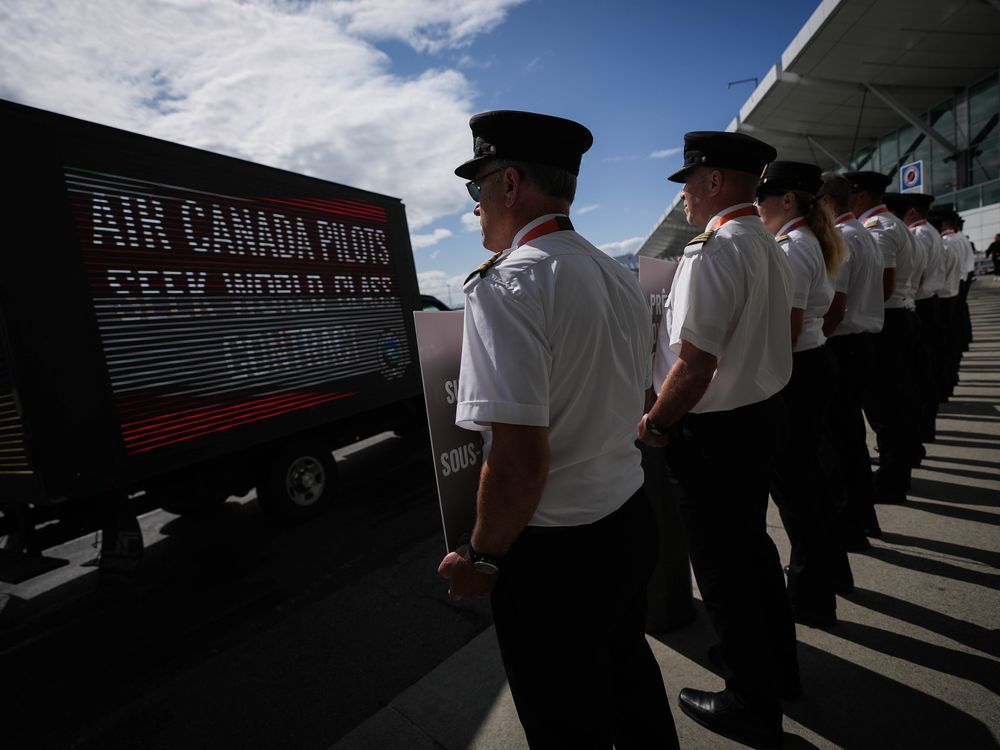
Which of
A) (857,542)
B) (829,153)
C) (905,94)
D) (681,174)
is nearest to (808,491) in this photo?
(857,542)

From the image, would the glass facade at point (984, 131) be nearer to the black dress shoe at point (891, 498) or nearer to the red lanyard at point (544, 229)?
the black dress shoe at point (891, 498)

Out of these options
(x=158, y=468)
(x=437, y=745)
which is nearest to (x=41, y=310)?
(x=158, y=468)

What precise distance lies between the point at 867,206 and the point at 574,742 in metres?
4.19

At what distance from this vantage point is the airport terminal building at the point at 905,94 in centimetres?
1458

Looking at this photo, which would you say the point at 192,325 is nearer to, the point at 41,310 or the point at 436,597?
the point at 41,310

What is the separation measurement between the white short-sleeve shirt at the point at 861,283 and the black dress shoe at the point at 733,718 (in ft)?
7.54

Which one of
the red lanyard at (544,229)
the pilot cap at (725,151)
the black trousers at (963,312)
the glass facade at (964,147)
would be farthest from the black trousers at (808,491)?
the glass facade at (964,147)

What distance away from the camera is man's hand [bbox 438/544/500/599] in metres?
1.18

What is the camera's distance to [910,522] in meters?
A: 3.36

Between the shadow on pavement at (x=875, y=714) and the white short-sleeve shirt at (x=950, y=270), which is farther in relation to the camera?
the white short-sleeve shirt at (x=950, y=270)

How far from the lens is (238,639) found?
3.07m

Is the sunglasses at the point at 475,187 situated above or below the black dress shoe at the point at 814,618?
above

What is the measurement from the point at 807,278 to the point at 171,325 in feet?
13.0

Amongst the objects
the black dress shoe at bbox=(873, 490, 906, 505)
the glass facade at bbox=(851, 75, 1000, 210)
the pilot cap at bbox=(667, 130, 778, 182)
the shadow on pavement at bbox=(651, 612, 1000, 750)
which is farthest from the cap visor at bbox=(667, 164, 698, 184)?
the glass facade at bbox=(851, 75, 1000, 210)
